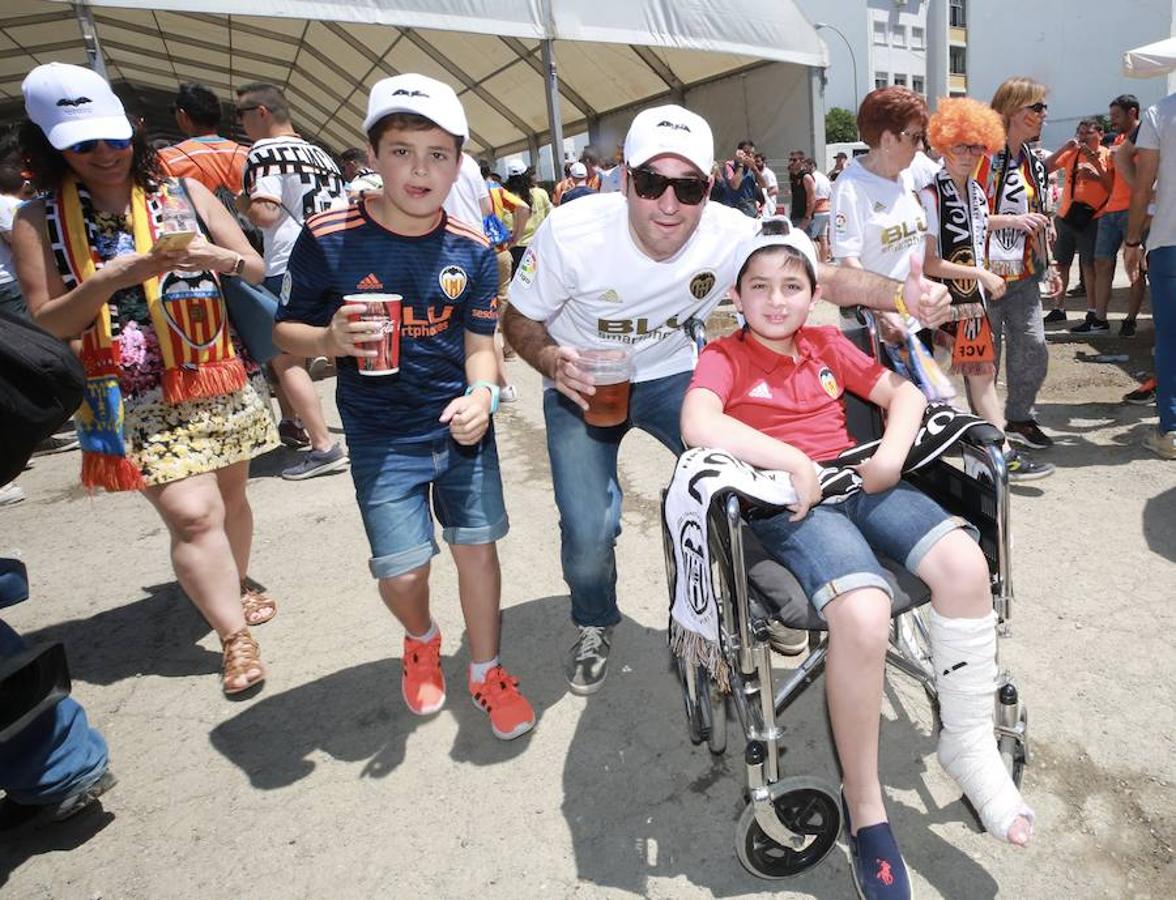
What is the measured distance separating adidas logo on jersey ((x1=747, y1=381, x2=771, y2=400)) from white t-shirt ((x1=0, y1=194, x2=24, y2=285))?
5.73 meters

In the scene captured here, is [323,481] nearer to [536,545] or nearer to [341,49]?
[536,545]

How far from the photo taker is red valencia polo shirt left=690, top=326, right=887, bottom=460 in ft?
7.10

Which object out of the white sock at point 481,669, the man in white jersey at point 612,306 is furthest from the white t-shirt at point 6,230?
the white sock at point 481,669

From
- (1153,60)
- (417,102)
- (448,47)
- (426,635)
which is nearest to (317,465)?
(426,635)

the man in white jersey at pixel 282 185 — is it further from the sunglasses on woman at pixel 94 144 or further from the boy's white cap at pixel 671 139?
the boy's white cap at pixel 671 139

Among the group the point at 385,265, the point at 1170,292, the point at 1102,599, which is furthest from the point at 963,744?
the point at 1170,292

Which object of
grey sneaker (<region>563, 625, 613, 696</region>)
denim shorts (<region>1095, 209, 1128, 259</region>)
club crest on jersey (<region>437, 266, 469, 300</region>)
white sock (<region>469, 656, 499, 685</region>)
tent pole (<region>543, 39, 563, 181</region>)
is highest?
tent pole (<region>543, 39, 563, 181</region>)

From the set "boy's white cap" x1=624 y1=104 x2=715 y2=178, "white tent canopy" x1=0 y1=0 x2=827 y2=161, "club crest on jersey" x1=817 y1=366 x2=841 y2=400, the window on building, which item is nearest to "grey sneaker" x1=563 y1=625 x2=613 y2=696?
"club crest on jersey" x1=817 y1=366 x2=841 y2=400

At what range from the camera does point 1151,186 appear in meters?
4.25

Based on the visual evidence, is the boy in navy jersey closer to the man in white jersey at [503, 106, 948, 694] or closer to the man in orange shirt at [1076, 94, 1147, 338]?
the man in white jersey at [503, 106, 948, 694]

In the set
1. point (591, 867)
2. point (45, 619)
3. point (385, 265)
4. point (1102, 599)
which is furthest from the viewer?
point (45, 619)

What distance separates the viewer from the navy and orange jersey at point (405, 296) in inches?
87.1

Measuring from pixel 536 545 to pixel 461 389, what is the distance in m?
1.56

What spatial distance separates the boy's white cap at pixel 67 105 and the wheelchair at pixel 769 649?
2.22m
